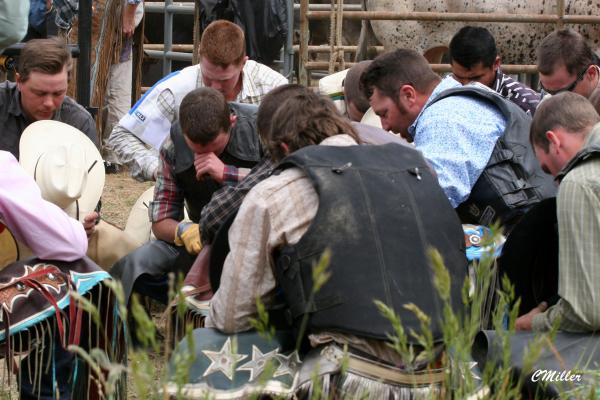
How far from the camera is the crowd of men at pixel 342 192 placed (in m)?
3.06

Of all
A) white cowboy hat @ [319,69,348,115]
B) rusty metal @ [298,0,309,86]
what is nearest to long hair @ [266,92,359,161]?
white cowboy hat @ [319,69,348,115]

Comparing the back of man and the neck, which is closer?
the back of man

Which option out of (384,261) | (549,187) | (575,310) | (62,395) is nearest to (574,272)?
(575,310)

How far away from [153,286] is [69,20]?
14.9 ft

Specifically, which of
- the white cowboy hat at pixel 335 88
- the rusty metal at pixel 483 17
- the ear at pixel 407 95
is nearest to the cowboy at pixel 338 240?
the ear at pixel 407 95

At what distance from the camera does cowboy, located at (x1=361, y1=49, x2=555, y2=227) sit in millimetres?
4066

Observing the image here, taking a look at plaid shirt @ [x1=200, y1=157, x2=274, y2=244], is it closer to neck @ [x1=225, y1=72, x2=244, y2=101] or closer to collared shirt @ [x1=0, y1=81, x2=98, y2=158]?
collared shirt @ [x1=0, y1=81, x2=98, y2=158]

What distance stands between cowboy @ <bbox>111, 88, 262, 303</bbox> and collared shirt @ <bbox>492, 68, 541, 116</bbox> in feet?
4.68

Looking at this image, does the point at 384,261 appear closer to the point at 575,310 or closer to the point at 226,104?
the point at 575,310

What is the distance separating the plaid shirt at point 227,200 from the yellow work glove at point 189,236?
0.32 metres

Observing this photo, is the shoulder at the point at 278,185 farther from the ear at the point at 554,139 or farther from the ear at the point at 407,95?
the ear at the point at 407,95

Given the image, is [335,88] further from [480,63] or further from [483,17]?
[483,17]

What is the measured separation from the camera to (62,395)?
387cm

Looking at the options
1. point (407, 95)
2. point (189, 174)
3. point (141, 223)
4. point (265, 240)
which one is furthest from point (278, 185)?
point (141, 223)
